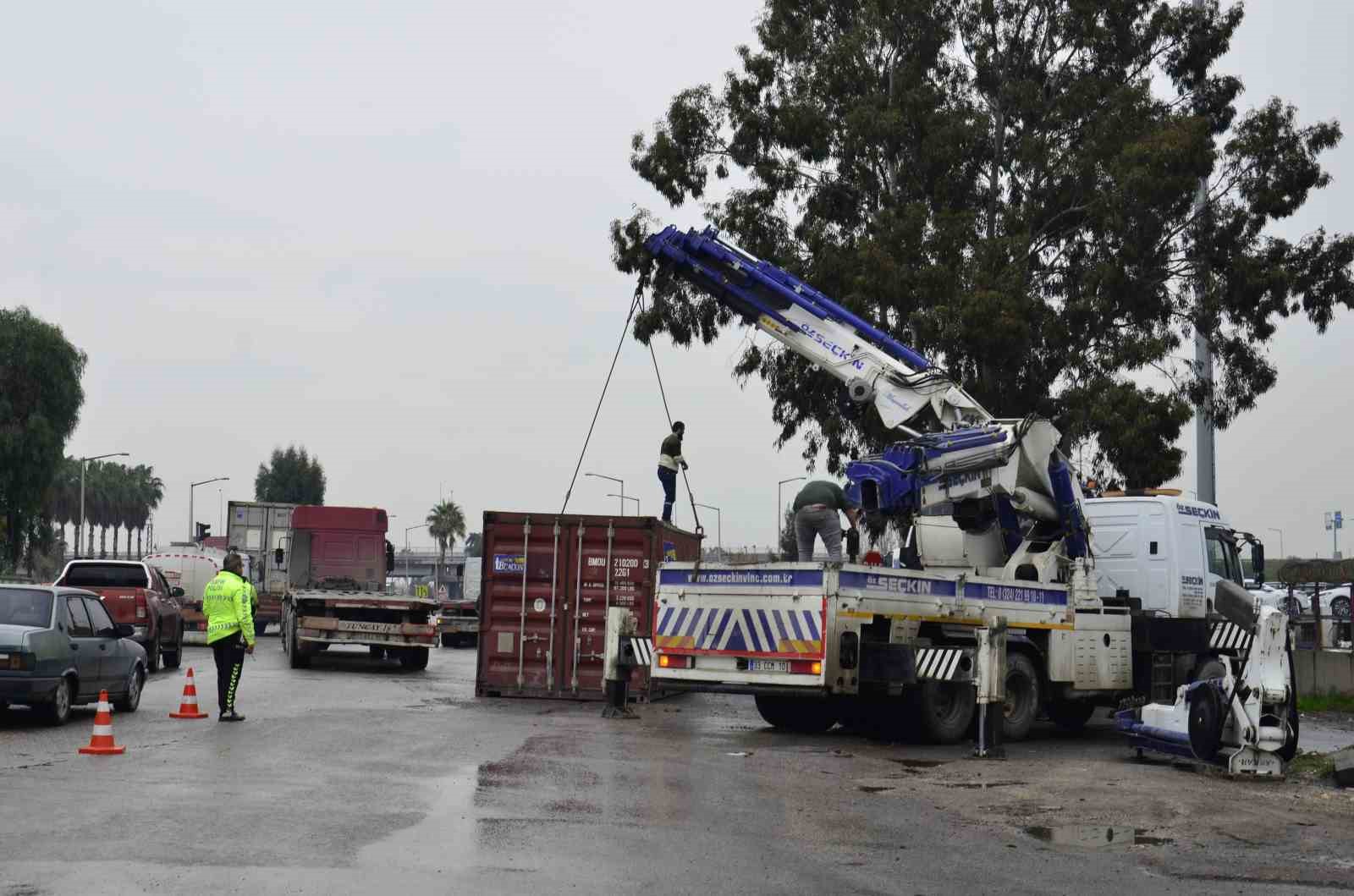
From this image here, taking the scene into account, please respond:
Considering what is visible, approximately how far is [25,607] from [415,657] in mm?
12317

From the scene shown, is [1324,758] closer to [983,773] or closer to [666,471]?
[983,773]

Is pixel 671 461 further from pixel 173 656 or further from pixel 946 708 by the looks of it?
pixel 173 656

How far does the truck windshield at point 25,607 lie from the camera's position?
15.5 metres

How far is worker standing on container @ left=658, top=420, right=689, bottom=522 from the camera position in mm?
20234

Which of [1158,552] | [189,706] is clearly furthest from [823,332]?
[189,706]

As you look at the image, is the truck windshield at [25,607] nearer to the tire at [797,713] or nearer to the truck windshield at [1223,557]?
the tire at [797,713]

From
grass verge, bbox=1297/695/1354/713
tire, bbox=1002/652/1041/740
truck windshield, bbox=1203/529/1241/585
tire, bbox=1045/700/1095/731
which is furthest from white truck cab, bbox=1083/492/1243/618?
grass verge, bbox=1297/695/1354/713

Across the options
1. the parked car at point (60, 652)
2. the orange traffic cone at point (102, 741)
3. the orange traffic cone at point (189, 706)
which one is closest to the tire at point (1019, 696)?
the orange traffic cone at point (189, 706)

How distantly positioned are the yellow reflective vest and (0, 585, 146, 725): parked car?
1225mm

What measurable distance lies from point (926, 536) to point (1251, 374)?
49.3 ft

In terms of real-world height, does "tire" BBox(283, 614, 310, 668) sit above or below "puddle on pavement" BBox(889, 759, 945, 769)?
above

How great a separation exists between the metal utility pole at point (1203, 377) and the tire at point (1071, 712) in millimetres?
9223

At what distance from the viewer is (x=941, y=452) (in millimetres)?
18031

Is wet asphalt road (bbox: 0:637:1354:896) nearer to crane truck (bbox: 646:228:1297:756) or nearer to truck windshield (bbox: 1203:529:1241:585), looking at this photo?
crane truck (bbox: 646:228:1297:756)
